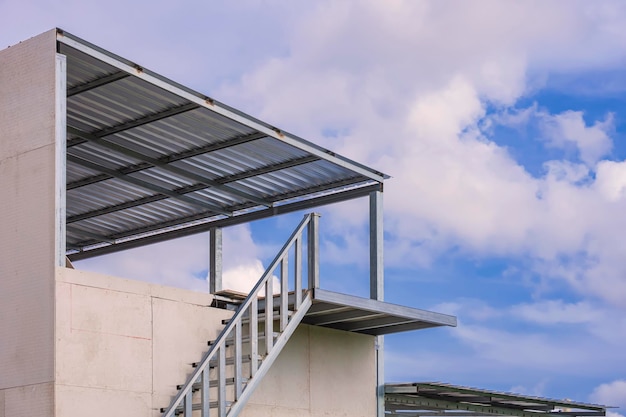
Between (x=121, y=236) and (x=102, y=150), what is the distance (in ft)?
19.0

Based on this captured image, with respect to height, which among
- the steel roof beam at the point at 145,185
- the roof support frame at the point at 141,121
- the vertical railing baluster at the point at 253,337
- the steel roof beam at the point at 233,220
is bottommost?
the vertical railing baluster at the point at 253,337

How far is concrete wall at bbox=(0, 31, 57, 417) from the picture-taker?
518 inches

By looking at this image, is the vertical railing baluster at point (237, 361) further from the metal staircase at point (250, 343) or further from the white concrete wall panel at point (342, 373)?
the white concrete wall panel at point (342, 373)

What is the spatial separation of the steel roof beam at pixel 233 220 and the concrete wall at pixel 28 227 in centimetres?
709

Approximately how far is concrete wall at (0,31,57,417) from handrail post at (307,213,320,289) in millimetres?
4100

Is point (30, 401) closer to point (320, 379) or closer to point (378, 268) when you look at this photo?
point (320, 379)

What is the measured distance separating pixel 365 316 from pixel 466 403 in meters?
4.67

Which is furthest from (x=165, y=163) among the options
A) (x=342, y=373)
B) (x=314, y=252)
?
(x=342, y=373)

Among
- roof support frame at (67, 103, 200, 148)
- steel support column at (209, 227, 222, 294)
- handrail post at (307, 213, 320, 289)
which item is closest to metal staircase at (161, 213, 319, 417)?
handrail post at (307, 213, 320, 289)

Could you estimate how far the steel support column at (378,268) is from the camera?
18922 mm

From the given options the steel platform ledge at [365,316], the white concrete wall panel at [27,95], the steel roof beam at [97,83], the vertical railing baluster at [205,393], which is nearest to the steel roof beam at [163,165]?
the steel roof beam at [97,83]

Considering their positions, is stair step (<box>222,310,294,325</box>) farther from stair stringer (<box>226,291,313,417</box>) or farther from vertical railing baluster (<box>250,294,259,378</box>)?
vertical railing baluster (<box>250,294,259,378</box>)

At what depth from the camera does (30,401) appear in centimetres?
1312

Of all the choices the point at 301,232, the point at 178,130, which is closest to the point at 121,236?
the point at 178,130
